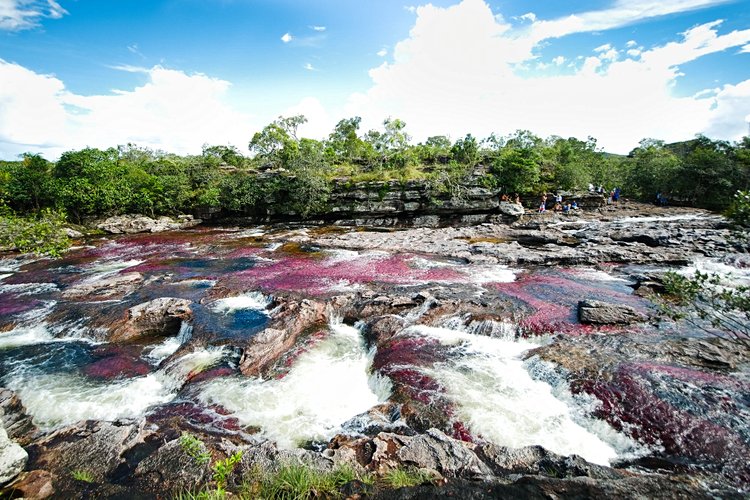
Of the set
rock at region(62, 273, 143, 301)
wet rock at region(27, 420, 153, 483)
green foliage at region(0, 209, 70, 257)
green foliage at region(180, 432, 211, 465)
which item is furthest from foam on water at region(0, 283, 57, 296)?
green foliage at region(180, 432, 211, 465)

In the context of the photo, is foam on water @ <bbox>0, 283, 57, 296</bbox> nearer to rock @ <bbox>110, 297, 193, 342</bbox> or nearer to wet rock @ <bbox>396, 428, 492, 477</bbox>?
rock @ <bbox>110, 297, 193, 342</bbox>

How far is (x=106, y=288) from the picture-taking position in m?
18.6

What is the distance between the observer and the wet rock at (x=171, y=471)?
20.0ft

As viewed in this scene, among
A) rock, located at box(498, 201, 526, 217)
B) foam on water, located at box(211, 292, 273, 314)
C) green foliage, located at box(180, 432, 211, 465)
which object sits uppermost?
rock, located at box(498, 201, 526, 217)

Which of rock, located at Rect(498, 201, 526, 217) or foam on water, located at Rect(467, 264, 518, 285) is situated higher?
rock, located at Rect(498, 201, 526, 217)

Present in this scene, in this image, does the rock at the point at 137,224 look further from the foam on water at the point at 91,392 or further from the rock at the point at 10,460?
the rock at the point at 10,460

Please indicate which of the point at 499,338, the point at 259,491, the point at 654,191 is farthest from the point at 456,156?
the point at 259,491

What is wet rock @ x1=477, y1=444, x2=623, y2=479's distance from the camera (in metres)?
6.35

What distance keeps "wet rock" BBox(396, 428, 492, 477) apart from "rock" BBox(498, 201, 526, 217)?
41035 mm

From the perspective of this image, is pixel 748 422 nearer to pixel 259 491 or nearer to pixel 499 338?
pixel 499 338

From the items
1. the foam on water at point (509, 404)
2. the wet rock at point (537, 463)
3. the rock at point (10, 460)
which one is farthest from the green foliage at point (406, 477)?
the rock at point (10, 460)

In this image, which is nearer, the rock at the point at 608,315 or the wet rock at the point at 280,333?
the wet rock at the point at 280,333

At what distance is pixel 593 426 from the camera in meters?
8.41

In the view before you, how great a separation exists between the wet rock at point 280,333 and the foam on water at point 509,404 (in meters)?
5.58
